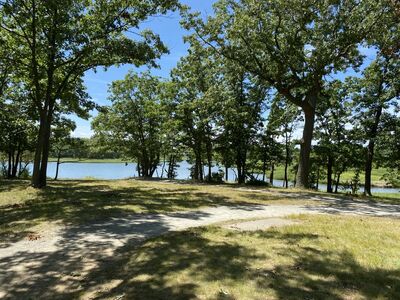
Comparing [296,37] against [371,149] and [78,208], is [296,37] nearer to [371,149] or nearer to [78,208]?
[371,149]

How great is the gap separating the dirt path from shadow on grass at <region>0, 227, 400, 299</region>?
0.02 meters

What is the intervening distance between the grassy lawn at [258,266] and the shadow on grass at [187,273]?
0.04 ft

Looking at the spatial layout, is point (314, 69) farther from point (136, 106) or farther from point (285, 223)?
point (136, 106)

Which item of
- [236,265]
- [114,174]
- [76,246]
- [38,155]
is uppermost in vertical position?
[38,155]

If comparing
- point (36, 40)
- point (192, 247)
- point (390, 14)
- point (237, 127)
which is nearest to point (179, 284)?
point (192, 247)

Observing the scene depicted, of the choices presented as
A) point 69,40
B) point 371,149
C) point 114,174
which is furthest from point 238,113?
point 114,174

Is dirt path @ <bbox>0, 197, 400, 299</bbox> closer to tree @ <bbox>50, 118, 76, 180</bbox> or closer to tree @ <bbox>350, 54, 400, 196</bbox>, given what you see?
tree @ <bbox>350, 54, 400, 196</bbox>

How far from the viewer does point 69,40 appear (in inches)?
587

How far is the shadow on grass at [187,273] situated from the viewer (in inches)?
179

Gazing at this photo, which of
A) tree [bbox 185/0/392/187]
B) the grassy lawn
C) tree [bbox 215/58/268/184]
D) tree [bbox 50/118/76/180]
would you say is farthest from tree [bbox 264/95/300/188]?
the grassy lawn

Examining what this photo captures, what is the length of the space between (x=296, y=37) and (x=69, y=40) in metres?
10.3

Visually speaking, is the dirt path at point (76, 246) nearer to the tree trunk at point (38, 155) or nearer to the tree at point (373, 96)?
the tree trunk at point (38, 155)

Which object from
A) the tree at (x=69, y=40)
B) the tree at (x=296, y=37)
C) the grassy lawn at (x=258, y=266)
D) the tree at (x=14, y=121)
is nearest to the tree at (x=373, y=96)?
the tree at (x=296, y=37)

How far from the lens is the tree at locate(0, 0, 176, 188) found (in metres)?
14.5
